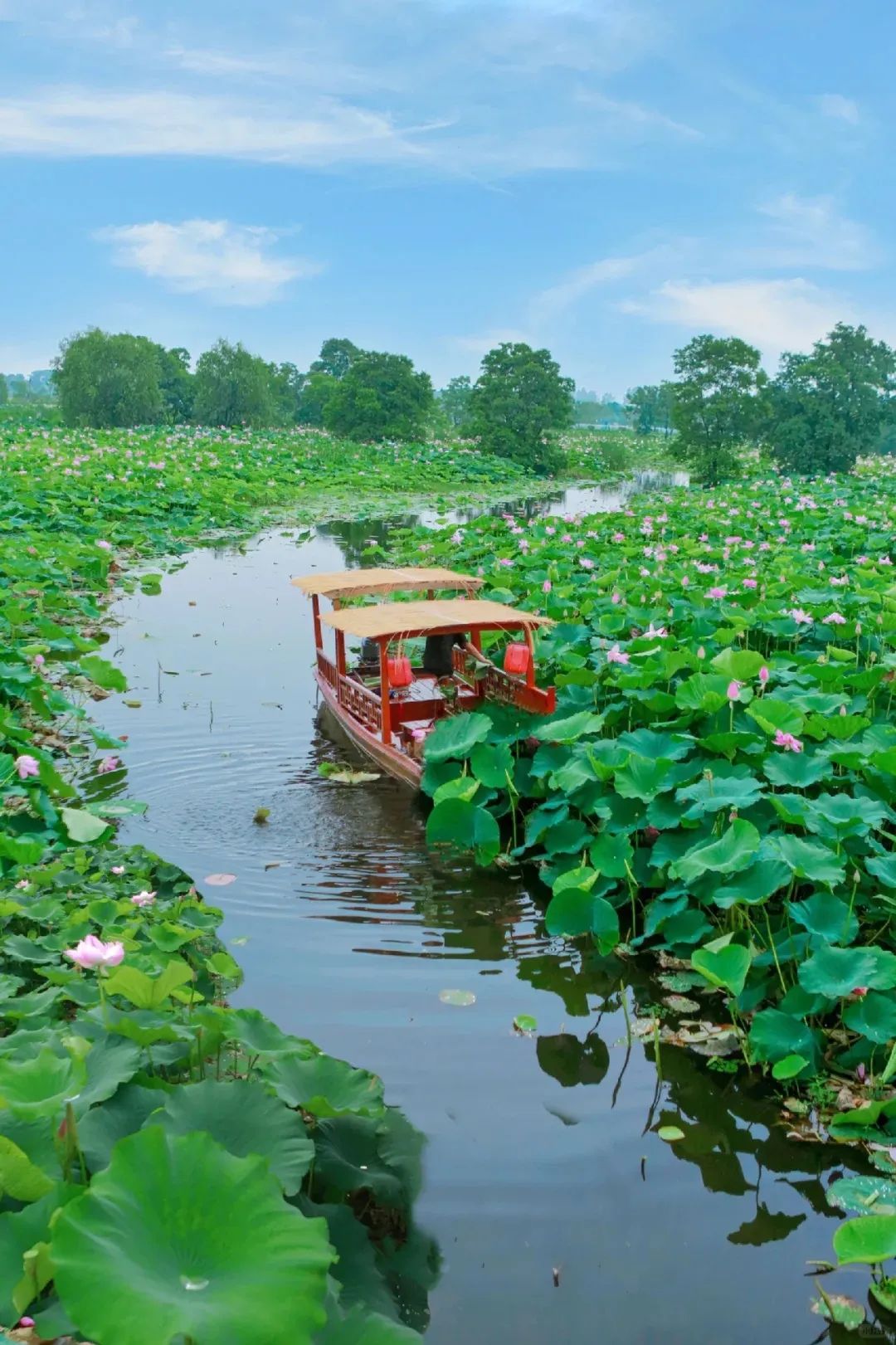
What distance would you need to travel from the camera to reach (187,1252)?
200 cm

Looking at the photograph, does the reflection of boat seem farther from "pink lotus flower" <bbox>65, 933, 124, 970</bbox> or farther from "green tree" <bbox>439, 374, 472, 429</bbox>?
"green tree" <bbox>439, 374, 472, 429</bbox>

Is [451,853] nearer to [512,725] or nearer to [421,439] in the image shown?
[512,725]

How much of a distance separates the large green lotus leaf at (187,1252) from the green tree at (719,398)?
105 feet

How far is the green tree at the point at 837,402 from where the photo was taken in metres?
31.5

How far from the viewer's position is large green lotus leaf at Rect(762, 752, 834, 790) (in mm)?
4902

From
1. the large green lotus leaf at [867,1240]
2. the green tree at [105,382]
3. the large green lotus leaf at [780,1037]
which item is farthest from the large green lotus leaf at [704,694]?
the green tree at [105,382]

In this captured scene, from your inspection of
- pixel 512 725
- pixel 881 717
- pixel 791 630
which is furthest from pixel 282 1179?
pixel 791 630

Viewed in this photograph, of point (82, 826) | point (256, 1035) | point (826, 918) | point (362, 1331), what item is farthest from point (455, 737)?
point (362, 1331)

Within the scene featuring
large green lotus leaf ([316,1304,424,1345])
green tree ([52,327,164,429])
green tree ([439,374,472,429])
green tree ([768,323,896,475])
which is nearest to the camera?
large green lotus leaf ([316,1304,424,1345])

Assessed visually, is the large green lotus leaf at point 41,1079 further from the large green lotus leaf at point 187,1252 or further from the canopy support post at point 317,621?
the canopy support post at point 317,621

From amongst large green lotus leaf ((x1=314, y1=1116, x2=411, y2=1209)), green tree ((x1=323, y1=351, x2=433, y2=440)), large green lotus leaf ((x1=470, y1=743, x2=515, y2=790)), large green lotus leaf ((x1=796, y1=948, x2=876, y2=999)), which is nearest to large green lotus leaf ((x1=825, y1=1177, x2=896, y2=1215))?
large green lotus leaf ((x1=796, y1=948, x2=876, y2=999))

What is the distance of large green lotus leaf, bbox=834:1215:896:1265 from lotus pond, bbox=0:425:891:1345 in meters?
0.02

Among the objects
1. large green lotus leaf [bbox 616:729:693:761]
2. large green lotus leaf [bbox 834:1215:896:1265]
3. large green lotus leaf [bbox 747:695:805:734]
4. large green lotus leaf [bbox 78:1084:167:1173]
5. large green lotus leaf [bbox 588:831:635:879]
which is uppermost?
large green lotus leaf [bbox 747:695:805:734]

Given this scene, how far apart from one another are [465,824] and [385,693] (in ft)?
5.03
